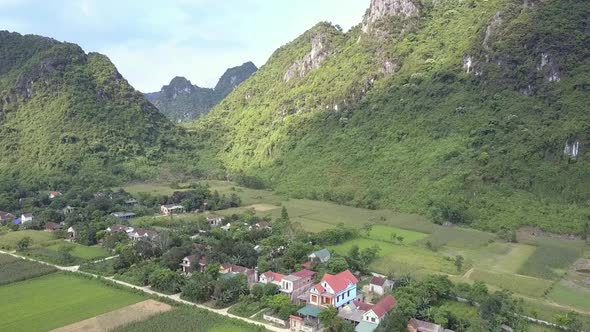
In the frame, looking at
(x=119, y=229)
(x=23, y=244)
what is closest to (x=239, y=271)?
(x=119, y=229)

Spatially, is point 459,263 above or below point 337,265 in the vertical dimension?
below

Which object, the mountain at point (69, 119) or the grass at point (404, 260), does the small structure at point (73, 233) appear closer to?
the mountain at point (69, 119)

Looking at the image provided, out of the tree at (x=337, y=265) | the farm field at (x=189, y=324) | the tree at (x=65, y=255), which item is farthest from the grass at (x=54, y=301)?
the tree at (x=337, y=265)

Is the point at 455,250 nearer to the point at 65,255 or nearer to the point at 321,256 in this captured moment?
the point at 321,256

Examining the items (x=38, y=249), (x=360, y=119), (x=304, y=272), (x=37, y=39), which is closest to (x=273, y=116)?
Answer: (x=360, y=119)

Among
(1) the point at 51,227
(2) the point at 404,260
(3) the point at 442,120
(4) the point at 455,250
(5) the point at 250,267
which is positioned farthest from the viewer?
(3) the point at 442,120

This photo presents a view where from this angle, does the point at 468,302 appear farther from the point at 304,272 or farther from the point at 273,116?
the point at 273,116

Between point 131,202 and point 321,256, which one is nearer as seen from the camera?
point 321,256

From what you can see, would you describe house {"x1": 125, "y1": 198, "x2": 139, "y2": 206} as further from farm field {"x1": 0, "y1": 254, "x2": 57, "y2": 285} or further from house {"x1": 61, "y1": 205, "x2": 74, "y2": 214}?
farm field {"x1": 0, "y1": 254, "x2": 57, "y2": 285}
